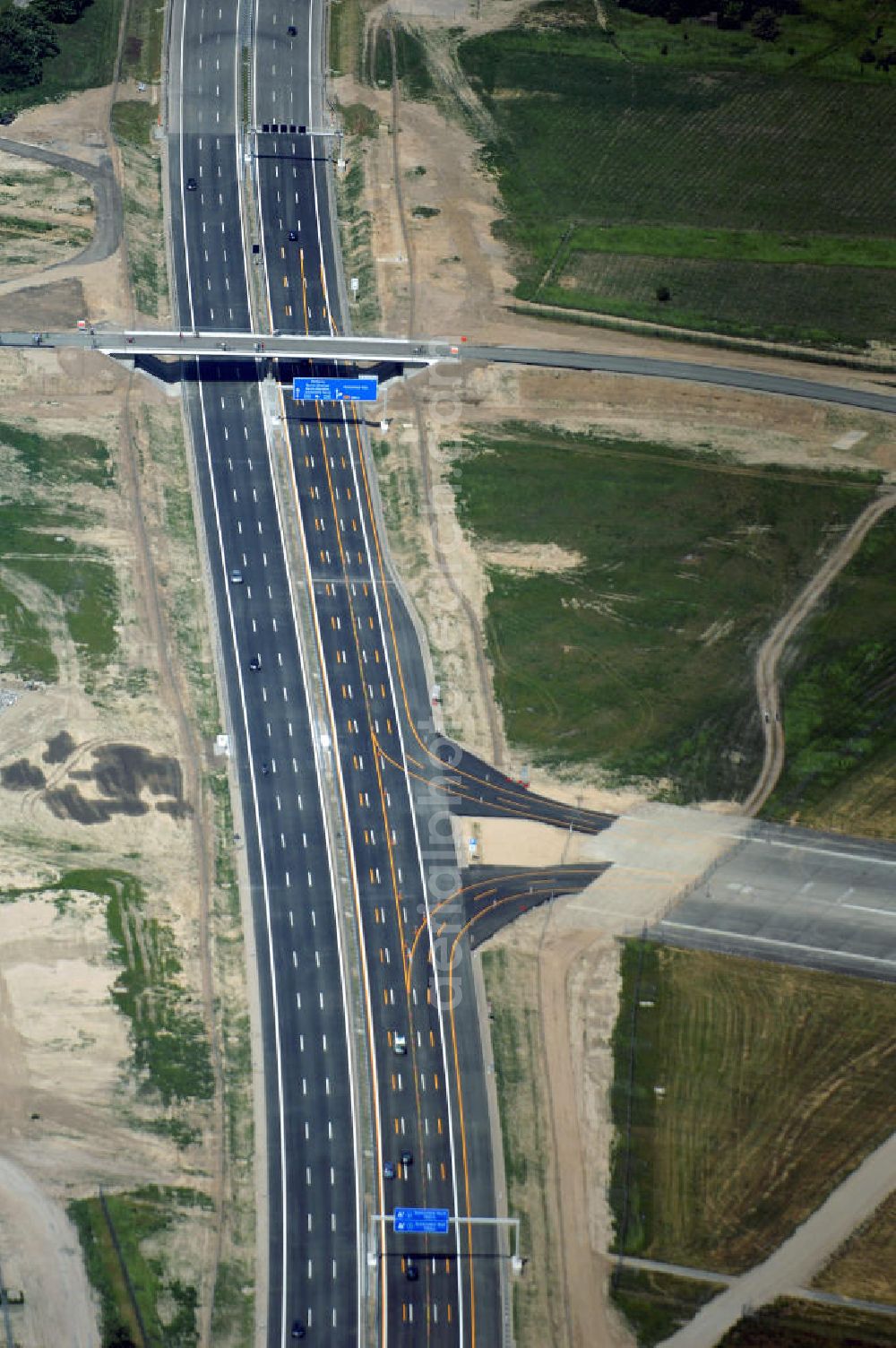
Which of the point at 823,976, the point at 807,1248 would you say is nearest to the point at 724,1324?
the point at 807,1248

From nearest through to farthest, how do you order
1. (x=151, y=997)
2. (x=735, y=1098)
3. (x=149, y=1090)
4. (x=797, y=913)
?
(x=149, y=1090) → (x=735, y=1098) → (x=151, y=997) → (x=797, y=913)

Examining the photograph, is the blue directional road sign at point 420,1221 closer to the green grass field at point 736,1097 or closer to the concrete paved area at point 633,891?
the green grass field at point 736,1097

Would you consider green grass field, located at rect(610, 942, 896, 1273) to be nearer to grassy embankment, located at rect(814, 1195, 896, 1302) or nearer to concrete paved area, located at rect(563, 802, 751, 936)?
concrete paved area, located at rect(563, 802, 751, 936)

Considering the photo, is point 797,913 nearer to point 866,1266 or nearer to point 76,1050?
point 866,1266

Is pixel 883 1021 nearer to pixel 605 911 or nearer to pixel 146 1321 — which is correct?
pixel 605 911

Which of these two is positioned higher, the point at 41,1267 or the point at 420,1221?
the point at 420,1221

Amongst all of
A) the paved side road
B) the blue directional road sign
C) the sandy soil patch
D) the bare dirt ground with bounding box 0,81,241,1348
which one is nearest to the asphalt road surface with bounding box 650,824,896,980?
the paved side road

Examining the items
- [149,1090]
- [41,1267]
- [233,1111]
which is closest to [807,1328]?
[233,1111]
